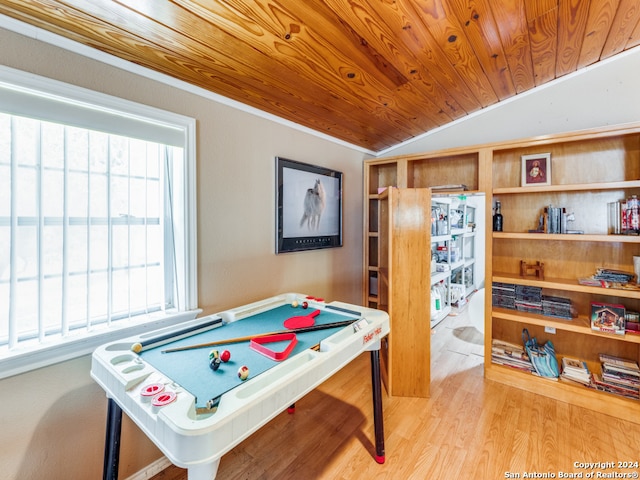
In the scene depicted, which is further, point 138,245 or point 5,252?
point 138,245

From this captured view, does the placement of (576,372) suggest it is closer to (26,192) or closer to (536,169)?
(536,169)

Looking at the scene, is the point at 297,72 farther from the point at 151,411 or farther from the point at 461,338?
the point at 461,338

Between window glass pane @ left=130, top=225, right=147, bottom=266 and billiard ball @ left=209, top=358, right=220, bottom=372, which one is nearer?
billiard ball @ left=209, top=358, right=220, bottom=372

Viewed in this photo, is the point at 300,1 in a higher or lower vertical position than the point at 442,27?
A: lower

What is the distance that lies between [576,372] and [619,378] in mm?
229

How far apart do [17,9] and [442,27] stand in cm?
176

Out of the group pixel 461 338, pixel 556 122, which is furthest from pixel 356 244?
pixel 556 122

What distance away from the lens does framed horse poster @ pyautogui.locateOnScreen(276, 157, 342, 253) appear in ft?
7.16

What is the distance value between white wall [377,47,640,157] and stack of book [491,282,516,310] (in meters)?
1.32

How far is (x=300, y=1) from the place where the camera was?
1106 mm

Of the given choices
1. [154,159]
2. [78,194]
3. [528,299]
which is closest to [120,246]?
[78,194]

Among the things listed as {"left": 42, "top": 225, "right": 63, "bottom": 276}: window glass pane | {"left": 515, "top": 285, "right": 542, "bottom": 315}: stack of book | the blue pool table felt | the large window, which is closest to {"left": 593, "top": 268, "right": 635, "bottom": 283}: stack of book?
{"left": 515, "top": 285, "right": 542, "bottom": 315}: stack of book

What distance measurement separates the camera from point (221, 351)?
122cm

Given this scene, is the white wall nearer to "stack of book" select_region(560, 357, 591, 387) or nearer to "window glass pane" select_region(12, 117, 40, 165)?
"stack of book" select_region(560, 357, 591, 387)
